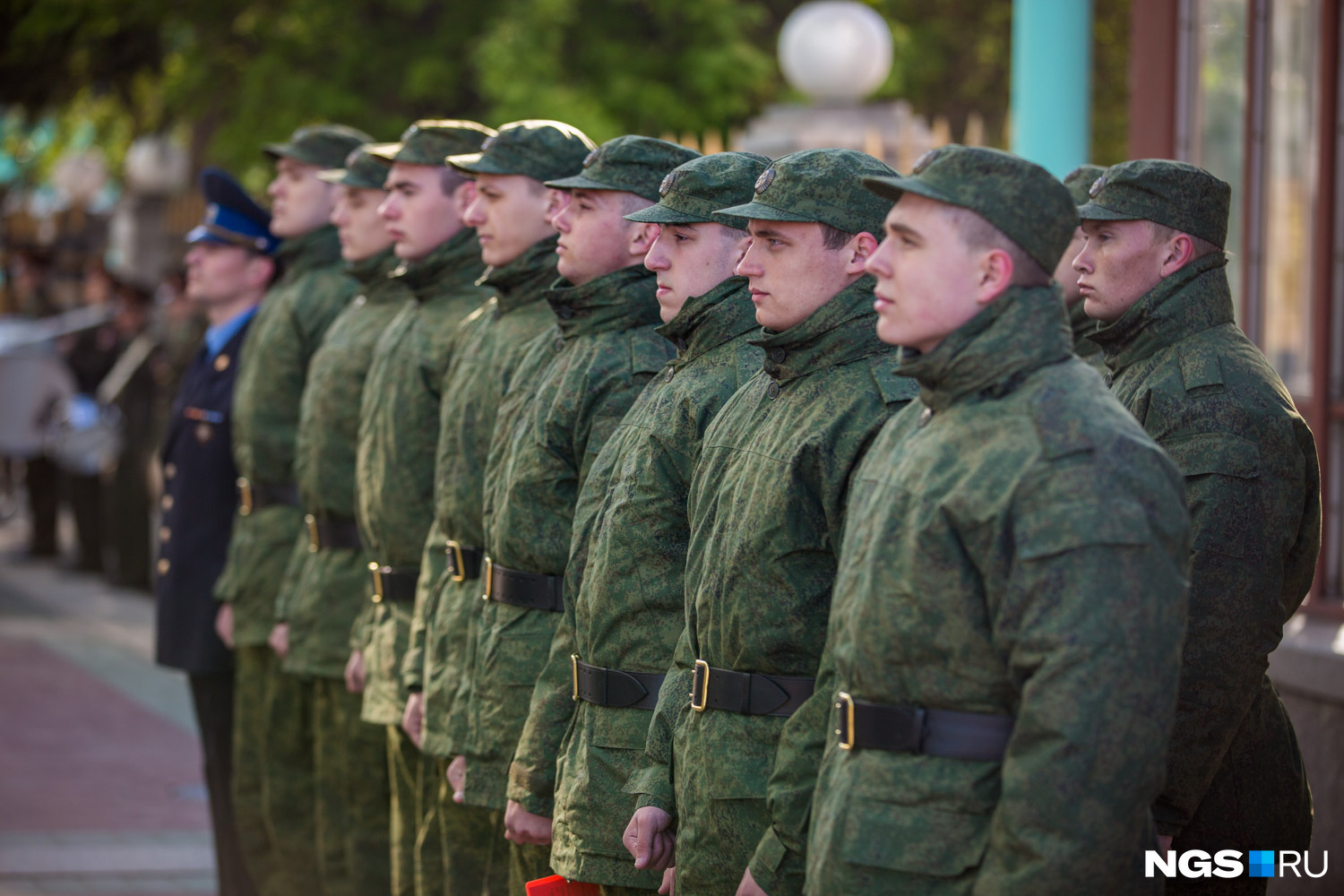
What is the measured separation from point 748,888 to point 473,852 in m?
1.80

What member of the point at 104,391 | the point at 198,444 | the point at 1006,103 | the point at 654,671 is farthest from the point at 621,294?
the point at 1006,103

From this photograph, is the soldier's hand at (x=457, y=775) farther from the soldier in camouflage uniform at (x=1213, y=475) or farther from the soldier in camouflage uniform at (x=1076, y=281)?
the soldier in camouflage uniform at (x=1076, y=281)

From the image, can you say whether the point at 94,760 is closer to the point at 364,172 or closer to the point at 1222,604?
the point at 364,172

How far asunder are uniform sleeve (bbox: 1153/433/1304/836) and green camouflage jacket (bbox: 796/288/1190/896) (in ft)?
3.23

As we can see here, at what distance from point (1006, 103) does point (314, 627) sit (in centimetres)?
1787

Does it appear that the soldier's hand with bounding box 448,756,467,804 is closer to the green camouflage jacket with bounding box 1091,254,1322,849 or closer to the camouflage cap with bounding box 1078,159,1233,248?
the green camouflage jacket with bounding box 1091,254,1322,849

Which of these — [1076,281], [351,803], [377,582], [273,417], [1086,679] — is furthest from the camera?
[273,417]

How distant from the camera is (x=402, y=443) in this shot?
5.27m

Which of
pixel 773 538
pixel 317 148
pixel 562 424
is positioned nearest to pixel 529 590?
pixel 562 424

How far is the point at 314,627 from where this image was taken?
5.72m

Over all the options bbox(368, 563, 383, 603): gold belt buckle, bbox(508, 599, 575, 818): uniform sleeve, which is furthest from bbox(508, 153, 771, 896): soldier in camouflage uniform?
bbox(368, 563, 383, 603): gold belt buckle

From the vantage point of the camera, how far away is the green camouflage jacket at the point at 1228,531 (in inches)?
143

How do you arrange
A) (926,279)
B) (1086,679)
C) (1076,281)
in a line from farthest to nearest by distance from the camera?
1. (1076,281)
2. (926,279)
3. (1086,679)

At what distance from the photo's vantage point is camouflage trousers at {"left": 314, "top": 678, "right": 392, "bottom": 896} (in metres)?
5.60
